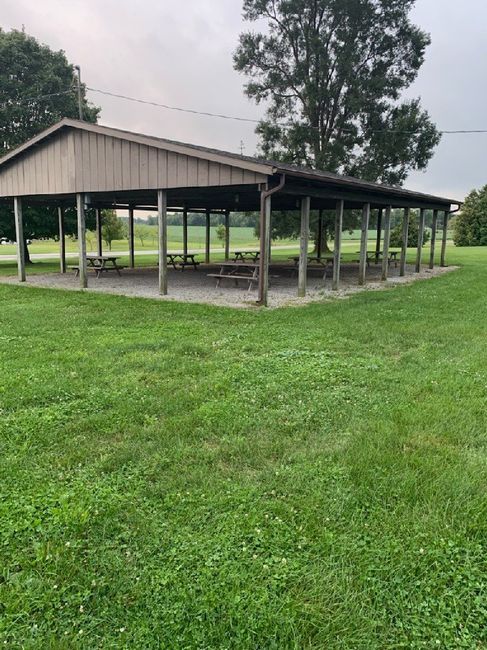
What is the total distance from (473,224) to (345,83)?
26.6 meters

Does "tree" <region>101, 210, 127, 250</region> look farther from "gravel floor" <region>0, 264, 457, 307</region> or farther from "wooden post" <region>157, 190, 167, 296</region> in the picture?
"wooden post" <region>157, 190, 167, 296</region>

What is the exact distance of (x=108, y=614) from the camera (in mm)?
1854

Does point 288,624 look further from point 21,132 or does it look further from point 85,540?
point 21,132

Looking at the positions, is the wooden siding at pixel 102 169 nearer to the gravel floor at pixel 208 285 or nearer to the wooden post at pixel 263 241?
the wooden post at pixel 263 241

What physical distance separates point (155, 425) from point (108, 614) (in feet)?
5.62

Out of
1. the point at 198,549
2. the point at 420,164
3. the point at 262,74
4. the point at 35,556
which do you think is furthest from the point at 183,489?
the point at 262,74

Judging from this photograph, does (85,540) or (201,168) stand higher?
(201,168)

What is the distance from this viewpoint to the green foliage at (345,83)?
72.7ft

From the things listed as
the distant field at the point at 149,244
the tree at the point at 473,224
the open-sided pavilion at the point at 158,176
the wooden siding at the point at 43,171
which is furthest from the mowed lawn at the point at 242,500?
the tree at the point at 473,224

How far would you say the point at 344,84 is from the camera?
74.8ft

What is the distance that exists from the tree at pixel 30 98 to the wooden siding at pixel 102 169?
655 cm

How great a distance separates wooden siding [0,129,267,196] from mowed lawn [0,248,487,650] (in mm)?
4904

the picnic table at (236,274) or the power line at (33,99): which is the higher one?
the power line at (33,99)

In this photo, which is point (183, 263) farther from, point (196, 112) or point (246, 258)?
point (196, 112)
